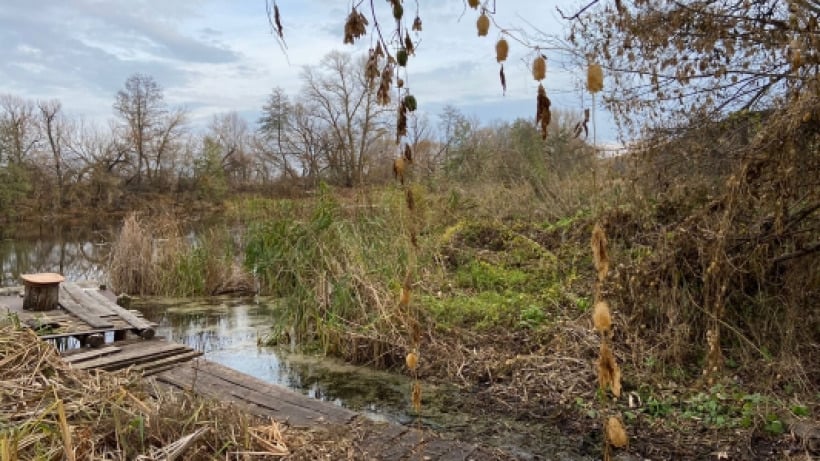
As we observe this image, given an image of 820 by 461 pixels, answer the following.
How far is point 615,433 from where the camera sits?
1076mm

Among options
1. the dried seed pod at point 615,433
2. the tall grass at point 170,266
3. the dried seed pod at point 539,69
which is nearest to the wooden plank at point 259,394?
the dried seed pod at point 615,433

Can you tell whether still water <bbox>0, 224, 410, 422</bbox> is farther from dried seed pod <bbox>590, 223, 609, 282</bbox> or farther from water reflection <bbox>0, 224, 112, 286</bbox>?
dried seed pod <bbox>590, 223, 609, 282</bbox>

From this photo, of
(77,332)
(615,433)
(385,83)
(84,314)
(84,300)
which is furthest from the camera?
(84,300)

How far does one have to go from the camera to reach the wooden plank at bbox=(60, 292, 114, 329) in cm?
569

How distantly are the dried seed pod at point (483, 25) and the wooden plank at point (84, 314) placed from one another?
5.39m

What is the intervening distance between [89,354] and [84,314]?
104cm

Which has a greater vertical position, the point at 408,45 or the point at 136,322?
the point at 408,45

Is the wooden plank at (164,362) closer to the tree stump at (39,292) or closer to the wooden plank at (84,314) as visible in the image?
the wooden plank at (84,314)

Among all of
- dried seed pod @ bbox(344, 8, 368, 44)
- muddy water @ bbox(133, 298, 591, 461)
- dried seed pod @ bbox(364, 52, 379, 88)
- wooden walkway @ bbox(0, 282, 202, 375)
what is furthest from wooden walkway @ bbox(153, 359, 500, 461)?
dried seed pod @ bbox(344, 8, 368, 44)

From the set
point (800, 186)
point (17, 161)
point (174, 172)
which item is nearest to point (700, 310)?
point (800, 186)

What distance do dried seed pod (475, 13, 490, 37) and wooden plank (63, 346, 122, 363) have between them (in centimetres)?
471

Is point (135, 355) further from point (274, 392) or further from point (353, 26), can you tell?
point (353, 26)

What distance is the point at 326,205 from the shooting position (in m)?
7.14

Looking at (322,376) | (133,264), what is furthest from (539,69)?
(133,264)
